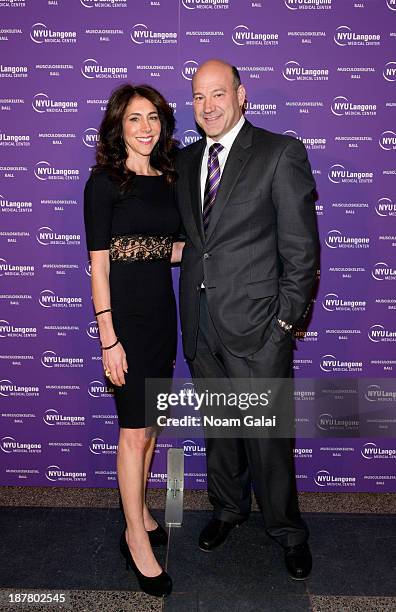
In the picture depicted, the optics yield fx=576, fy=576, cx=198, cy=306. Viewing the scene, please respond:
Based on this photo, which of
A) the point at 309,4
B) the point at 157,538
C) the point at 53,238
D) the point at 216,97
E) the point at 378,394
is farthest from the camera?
the point at 378,394

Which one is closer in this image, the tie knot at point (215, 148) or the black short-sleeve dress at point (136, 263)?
the black short-sleeve dress at point (136, 263)

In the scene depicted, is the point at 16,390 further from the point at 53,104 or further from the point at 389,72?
the point at 389,72

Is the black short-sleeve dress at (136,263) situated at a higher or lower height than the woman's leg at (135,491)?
higher

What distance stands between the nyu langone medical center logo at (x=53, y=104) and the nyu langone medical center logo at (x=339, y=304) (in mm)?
1702

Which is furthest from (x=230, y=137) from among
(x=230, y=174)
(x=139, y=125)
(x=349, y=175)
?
(x=349, y=175)

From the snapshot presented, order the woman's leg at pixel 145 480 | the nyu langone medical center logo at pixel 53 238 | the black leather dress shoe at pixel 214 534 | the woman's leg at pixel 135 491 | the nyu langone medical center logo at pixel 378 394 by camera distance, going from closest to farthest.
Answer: the woman's leg at pixel 135 491 < the woman's leg at pixel 145 480 < the black leather dress shoe at pixel 214 534 < the nyu langone medical center logo at pixel 53 238 < the nyu langone medical center logo at pixel 378 394

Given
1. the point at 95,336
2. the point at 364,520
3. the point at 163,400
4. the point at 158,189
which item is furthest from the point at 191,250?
the point at 364,520

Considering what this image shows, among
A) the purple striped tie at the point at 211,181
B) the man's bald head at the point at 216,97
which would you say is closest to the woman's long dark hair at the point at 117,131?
the man's bald head at the point at 216,97

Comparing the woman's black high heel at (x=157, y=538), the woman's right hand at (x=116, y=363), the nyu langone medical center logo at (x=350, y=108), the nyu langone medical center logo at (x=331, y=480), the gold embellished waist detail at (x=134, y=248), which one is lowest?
the woman's black high heel at (x=157, y=538)

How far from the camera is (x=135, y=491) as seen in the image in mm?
2508

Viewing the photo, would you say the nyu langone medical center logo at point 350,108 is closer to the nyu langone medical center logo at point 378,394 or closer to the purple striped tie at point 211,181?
the purple striped tie at point 211,181

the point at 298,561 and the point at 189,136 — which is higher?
the point at 189,136

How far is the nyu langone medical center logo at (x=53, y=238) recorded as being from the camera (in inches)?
125

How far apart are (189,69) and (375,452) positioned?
236cm
